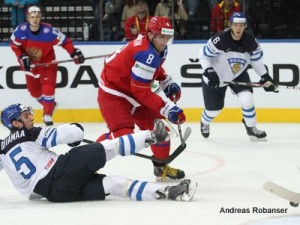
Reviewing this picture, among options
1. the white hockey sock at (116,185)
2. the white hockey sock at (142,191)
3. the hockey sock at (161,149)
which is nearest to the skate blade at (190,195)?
the white hockey sock at (142,191)

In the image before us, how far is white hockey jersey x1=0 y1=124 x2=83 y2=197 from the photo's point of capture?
451 cm

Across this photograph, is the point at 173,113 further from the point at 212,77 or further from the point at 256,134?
the point at 256,134

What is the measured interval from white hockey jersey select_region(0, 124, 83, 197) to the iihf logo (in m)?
2.92

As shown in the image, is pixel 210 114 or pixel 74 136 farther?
pixel 210 114

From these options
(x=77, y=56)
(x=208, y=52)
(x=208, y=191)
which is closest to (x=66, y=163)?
(x=208, y=191)

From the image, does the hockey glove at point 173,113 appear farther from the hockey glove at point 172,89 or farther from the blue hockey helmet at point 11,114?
the blue hockey helmet at point 11,114

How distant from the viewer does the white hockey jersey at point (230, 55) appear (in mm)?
7062

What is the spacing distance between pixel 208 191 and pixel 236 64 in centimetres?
234

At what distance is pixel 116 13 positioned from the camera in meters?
9.23

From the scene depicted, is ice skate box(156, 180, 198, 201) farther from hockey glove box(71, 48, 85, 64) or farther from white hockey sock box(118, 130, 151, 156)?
hockey glove box(71, 48, 85, 64)

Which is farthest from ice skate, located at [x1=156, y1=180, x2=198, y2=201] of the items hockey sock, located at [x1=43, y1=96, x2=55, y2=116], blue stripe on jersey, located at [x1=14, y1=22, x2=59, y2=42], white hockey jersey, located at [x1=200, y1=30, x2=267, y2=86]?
blue stripe on jersey, located at [x1=14, y1=22, x2=59, y2=42]

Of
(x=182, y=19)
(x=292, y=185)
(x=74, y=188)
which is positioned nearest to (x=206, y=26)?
(x=182, y=19)

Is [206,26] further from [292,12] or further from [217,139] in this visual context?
[217,139]

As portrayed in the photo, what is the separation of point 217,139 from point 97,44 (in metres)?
1.82
